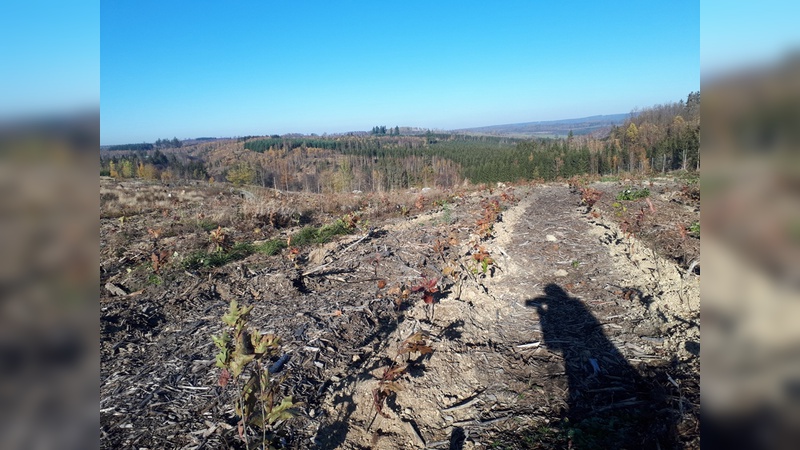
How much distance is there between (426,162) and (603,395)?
274 ft

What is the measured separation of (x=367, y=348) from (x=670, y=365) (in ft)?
9.07

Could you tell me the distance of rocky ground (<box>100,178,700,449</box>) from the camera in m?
2.99

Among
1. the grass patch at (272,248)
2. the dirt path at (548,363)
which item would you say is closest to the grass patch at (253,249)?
the grass patch at (272,248)

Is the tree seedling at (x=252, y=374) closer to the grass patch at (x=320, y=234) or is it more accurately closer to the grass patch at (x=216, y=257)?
the grass patch at (x=216, y=257)

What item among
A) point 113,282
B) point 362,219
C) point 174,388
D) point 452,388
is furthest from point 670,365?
point 362,219

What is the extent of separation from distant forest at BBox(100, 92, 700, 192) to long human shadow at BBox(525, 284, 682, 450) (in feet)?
91.2

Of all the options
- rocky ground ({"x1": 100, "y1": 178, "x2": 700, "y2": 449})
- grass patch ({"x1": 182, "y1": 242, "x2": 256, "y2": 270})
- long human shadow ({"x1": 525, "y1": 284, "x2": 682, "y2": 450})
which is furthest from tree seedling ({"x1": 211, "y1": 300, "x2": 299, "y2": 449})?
grass patch ({"x1": 182, "y1": 242, "x2": 256, "y2": 270})

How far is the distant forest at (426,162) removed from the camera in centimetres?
5053

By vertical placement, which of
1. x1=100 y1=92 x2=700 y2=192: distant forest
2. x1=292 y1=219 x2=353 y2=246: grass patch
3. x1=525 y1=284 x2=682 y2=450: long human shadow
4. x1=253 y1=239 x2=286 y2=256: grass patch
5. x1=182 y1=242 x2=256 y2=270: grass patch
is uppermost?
x1=100 y1=92 x2=700 y2=192: distant forest

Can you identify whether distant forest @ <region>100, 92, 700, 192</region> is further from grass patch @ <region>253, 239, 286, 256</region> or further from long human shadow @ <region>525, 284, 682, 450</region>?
long human shadow @ <region>525, 284, 682, 450</region>

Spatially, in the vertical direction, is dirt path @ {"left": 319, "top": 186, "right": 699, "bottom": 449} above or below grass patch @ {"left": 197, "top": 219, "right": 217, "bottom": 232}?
below

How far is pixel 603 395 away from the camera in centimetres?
333

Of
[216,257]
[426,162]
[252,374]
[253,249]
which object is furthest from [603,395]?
[426,162]
